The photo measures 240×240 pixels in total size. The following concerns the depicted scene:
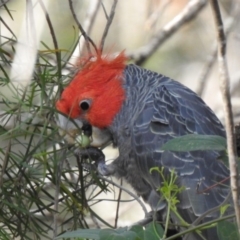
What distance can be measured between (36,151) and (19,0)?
5.70 ft

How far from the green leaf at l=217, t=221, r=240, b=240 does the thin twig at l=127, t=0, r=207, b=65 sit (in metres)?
2.37

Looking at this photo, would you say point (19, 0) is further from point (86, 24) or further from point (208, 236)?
point (208, 236)

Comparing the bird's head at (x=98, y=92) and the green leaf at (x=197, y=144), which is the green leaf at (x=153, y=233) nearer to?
the green leaf at (x=197, y=144)

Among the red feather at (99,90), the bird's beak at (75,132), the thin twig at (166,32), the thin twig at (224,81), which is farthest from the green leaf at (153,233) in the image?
the thin twig at (166,32)

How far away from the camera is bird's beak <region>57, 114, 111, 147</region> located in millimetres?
2131

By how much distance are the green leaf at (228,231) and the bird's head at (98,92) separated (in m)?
1.26

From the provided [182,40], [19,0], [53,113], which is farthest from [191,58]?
[53,113]

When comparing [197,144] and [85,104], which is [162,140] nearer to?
[85,104]

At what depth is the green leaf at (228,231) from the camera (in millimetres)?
1355

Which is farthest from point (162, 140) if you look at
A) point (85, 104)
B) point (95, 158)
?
point (85, 104)

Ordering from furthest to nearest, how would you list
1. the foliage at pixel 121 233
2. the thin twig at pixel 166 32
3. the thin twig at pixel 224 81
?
the thin twig at pixel 166 32 < the foliage at pixel 121 233 < the thin twig at pixel 224 81

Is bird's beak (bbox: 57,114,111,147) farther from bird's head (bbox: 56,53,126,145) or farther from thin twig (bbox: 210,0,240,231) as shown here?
thin twig (bbox: 210,0,240,231)

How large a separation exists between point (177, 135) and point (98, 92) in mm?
456

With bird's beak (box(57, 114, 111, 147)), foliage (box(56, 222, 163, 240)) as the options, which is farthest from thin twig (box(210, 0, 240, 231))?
bird's beak (box(57, 114, 111, 147))
